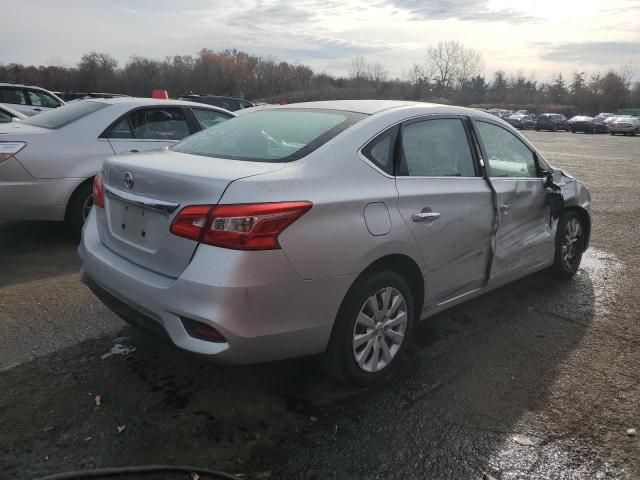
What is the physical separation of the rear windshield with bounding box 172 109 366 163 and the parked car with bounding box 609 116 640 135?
43.3m

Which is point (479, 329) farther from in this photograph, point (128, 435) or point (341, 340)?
point (128, 435)

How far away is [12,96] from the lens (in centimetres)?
1412

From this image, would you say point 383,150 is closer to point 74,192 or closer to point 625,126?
point 74,192

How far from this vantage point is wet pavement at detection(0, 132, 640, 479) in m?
2.52

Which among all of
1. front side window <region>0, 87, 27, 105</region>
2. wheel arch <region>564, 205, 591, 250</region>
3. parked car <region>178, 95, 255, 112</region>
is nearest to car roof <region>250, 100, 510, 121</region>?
wheel arch <region>564, 205, 591, 250</region>

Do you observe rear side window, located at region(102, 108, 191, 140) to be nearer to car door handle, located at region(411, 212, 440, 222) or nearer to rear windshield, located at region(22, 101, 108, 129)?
rear windshield, located at region(22, 101, 108, 129)

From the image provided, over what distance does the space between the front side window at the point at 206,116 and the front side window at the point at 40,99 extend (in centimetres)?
1027

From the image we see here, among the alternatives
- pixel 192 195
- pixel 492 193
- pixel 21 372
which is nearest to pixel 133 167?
pixel 192 195

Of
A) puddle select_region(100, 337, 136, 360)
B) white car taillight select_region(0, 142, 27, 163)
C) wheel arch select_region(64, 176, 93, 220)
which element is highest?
white car taillight select_region(0, 142, 27, 163)

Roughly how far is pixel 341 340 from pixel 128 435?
3.81 ft

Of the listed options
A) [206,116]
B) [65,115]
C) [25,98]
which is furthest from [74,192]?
[25,98]

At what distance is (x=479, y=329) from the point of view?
406cm

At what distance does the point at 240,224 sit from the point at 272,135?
101 cm

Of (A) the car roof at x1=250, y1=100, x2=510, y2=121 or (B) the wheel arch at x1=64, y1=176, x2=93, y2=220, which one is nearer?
(A) the car roof at x1=250, y1=100, x2=510, y2=121
